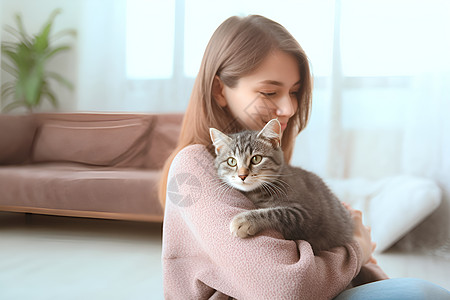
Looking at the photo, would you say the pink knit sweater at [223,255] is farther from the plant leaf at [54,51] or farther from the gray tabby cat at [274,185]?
the plant leaf at [54,51]

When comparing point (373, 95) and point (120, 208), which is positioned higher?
point (373, 95)

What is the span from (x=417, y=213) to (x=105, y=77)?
0.59 m

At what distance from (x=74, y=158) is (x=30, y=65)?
19 centimetres

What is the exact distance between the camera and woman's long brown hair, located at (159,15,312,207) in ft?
1.81

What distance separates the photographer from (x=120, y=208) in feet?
2.76

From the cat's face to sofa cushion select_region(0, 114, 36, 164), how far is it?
0.41 meters

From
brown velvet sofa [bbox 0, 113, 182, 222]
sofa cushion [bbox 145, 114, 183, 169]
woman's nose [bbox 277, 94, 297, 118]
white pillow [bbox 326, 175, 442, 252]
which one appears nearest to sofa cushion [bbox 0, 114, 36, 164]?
brown velvet sofa [bbox 0, 113, 182, 222]

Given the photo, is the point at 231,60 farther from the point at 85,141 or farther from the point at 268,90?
the point at 85,141

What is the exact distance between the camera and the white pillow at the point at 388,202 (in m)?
0.56

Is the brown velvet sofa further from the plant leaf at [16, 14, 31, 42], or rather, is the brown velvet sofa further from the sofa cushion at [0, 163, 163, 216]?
the plant leaf at [16, 14, 31, 42]

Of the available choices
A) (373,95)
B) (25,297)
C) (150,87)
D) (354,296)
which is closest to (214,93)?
(150,87)

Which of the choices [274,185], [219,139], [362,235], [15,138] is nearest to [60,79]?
[15,138]

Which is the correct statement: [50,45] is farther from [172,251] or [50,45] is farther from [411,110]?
[411,110]

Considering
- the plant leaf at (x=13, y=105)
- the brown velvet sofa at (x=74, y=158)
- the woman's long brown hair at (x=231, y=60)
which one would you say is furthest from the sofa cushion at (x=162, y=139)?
the plant leaf at (x=13, y=105)
